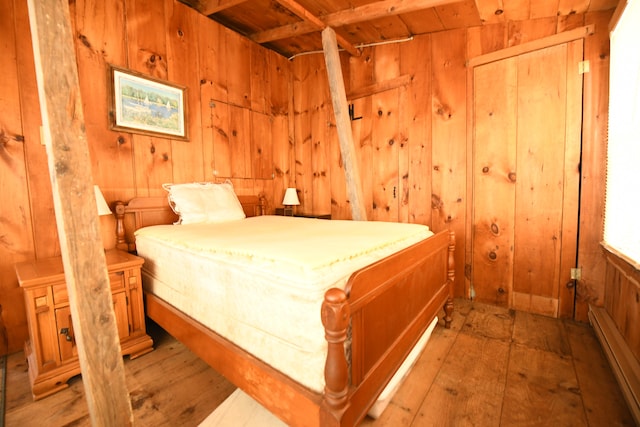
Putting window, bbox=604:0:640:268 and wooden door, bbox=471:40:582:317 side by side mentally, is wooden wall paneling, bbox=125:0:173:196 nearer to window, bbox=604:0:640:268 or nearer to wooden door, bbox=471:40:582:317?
wooden door, bbox=471:40:582:317

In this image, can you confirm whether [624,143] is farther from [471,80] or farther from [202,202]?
[202,202]

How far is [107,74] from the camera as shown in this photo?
222 cm

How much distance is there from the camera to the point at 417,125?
2824 mm

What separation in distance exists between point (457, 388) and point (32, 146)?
117 inches

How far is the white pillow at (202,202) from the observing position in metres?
2.36

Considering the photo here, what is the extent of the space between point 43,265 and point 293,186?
2.57m

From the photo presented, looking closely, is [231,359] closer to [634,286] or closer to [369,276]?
[369,276]

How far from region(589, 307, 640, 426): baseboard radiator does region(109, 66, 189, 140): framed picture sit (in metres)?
3.38

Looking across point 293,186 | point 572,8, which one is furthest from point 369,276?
point 293,186

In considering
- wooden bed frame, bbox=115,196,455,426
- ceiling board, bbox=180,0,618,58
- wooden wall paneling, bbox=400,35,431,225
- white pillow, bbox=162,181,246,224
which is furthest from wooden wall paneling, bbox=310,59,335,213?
wooden bed frame, bbox=115,196,455,426

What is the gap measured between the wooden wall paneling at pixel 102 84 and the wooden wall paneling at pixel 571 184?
11.3ft

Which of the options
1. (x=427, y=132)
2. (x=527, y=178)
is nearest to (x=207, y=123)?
(x=427, y=132)

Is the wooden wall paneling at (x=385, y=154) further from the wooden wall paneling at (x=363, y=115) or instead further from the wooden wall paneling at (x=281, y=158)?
the wooden wall paneling at (x=281, y=158)

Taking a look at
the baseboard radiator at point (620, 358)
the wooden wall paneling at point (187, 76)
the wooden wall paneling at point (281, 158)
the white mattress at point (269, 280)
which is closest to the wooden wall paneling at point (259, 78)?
the wooden wall paneling at point (281, 158)
